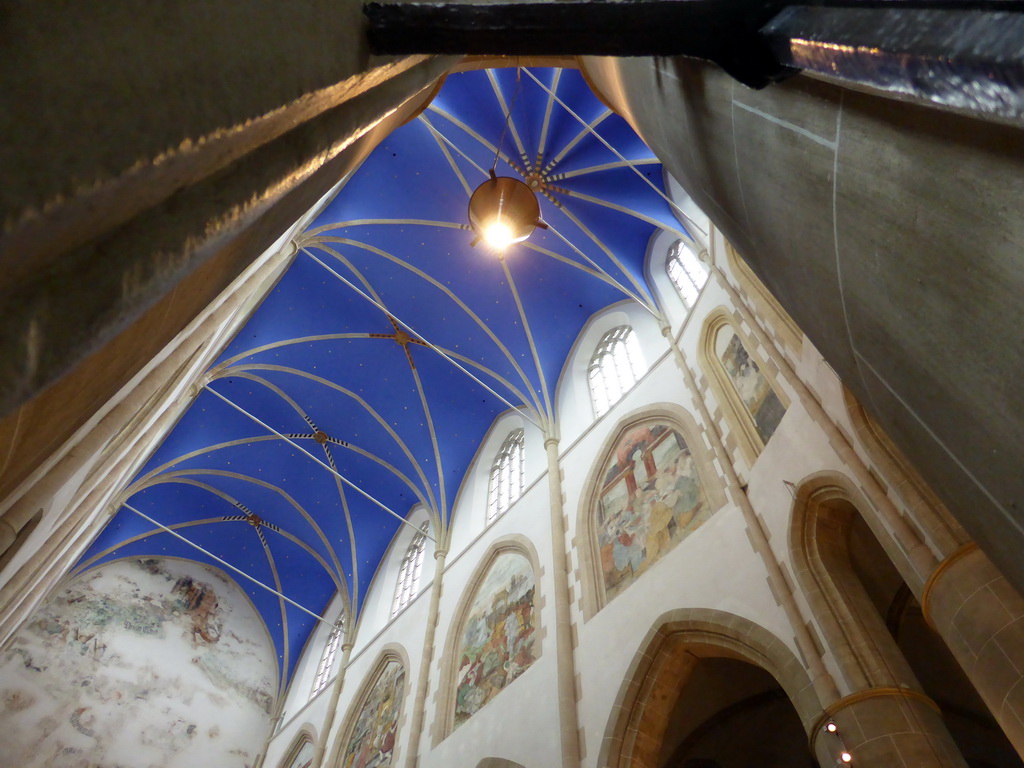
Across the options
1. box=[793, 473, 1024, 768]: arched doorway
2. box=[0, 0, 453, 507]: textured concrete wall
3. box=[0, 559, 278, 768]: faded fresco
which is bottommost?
box=[0, 0, 453, 507]: textured concrete wall

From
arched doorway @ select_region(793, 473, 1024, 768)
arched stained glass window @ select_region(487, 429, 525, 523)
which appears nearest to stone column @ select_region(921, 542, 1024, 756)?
arched doorway @ select_region(793, 473, 1024, 768)

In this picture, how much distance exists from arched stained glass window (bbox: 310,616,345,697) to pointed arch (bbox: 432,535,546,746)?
6.12 m

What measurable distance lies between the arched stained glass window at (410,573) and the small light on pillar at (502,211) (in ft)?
21.0

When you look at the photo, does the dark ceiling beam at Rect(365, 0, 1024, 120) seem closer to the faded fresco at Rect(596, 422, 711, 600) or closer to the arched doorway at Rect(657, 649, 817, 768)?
the faded fresco at Rect(596, 422, 711, 600)

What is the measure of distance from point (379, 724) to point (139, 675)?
7733 mm

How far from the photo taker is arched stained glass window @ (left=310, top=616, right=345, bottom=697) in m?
15.1

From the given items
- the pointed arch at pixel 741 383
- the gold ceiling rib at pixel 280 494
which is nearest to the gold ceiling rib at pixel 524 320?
the pointed arch at pixel 741 383

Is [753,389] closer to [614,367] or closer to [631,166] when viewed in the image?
[614,367]

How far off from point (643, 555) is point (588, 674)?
1.46 meters

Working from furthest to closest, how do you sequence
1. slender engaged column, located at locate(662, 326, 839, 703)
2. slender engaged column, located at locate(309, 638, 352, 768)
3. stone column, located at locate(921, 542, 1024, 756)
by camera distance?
slender engaged column, located at locate(309, 638, 352, 768) < slender engaged column, located at locate(662, 326, 839, 703) < stone column, located at locate(921, 542, 1024, 756)

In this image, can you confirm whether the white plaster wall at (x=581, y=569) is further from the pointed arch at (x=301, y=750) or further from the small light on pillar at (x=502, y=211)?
the small light on pillar at (x=502, y=211)

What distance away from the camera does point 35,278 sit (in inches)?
26.9

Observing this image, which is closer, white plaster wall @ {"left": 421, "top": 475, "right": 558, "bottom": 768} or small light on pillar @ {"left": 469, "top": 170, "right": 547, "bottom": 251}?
white plaster wall @ {"left": 421, "top": 475, "right": 558, "bottom": 768}

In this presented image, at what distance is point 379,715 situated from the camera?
36.6 ft
